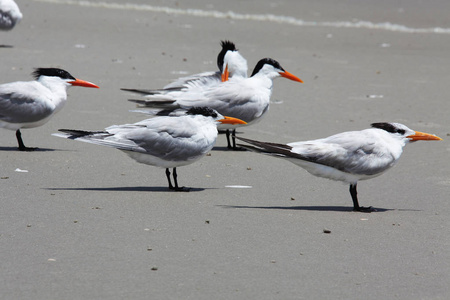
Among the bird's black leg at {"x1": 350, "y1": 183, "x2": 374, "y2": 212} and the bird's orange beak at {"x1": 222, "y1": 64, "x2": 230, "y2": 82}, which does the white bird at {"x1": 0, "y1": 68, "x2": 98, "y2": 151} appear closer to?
the bird's orange beak at {"x1": 222, "y1": 64, "x2": 230, "y2": 82}

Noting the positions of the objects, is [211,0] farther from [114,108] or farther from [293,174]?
[293,174]

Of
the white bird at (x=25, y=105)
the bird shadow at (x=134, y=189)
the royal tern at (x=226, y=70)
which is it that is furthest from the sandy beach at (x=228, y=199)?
the royal tern at (x=226, y=70)

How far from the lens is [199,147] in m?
5.74

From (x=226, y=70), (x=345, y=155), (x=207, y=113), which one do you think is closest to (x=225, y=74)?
(x=226, y=70)

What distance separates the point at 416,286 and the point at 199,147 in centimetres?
242

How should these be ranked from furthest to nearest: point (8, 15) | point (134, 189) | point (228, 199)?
point (8, 15) < point (134, 189) < point (228, 199)

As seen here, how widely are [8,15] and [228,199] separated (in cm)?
811

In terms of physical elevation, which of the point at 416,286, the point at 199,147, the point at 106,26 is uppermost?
the point at 106,26

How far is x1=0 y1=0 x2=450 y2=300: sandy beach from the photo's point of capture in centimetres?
376

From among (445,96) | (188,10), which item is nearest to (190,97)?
(445,96)

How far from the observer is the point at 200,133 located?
5.81m

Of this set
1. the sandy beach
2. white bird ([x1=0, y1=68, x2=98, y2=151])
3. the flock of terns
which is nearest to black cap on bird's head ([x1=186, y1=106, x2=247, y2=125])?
the flock of terns

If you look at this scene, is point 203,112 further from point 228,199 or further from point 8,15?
point 8,15

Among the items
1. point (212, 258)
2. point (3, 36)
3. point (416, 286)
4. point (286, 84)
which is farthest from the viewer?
point (3, 36)
